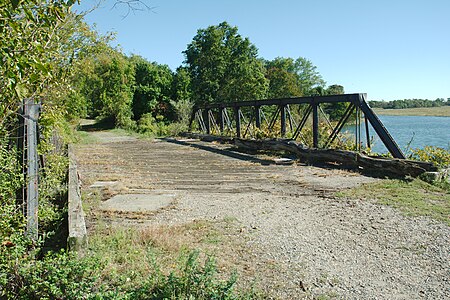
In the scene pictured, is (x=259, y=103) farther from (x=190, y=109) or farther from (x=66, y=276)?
(x=66, y=276)

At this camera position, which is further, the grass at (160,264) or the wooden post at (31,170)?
the wooden post at (31,170)

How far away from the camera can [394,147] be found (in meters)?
9.06

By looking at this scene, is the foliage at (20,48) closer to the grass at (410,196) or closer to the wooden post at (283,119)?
the grass at (410,196)

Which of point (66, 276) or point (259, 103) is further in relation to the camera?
point (259, 103)

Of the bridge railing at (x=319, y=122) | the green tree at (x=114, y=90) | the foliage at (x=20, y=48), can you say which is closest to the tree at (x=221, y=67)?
the green tree at (x=114, y=90)

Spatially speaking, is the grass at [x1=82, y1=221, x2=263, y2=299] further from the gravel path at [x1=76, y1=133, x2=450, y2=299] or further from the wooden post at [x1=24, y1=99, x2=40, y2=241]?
the wooden post at [x1=24, y1=99, x2=40, y2=241]

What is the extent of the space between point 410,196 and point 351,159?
3187mm

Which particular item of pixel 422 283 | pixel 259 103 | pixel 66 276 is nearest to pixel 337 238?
pixel 422 283

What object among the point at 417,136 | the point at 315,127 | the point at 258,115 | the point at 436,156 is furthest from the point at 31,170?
the point at 417,136

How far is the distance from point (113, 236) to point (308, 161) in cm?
752

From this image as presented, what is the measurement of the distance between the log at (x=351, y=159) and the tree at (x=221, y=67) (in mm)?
21100

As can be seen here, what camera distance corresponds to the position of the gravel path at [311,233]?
349cm

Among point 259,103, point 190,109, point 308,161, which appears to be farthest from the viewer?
point 190,109

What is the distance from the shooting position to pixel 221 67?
115 feet
